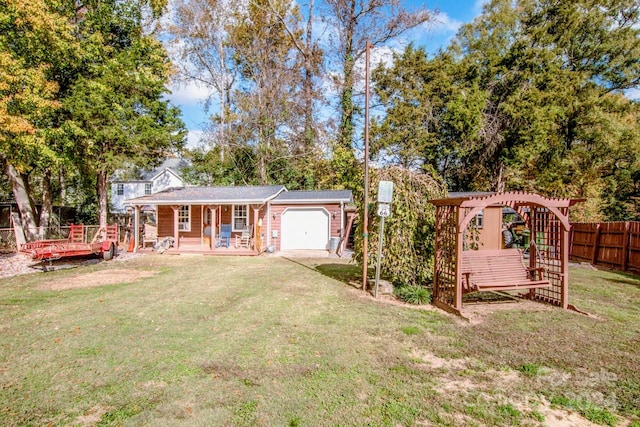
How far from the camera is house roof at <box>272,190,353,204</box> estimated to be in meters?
16.2

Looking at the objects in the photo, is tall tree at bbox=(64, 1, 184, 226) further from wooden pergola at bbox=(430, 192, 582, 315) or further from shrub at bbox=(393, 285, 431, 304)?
wooden pergola at bbox=(430, 192, 582, 315)

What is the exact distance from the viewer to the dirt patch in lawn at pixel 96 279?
8.39m

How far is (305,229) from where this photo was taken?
16.7 metres

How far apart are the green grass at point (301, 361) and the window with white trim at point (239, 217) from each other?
9545 millimetres

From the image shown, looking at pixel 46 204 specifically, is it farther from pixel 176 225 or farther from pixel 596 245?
pixel 596 245

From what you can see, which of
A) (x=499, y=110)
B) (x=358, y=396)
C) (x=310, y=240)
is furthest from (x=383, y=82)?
(x=358, y=396)

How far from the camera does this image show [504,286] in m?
6.46

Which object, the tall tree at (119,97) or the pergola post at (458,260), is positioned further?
the tall tree at (119,97)

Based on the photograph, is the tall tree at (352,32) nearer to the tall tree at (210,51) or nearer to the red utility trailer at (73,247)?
the tall tree at (210,51)

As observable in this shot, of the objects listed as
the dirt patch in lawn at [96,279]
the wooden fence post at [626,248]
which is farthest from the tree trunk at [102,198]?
the wooden fence post at [626,248]

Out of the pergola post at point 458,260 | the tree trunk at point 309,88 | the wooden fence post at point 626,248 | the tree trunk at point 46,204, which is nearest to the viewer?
the pergola post at point 458,260

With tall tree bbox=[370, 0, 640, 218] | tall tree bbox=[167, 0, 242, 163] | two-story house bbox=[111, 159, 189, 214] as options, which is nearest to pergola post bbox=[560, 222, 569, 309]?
tall tree bbox=[370, 0, 640, 218]

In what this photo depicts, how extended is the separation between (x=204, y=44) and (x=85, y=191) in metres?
14.0

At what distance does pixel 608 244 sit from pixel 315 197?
446 inches
